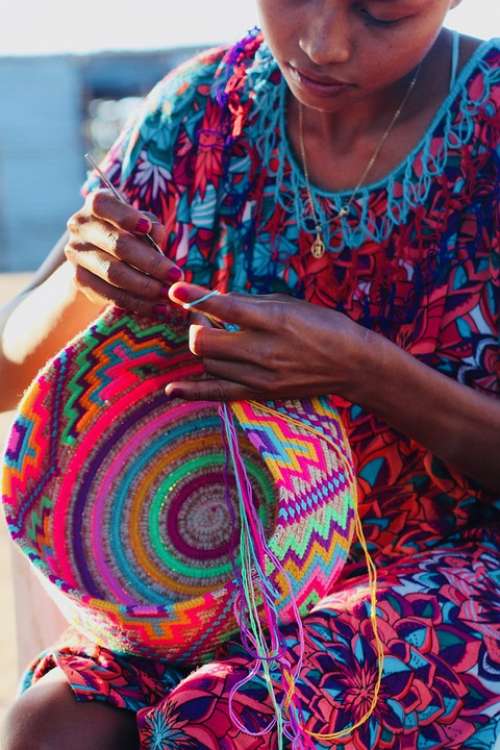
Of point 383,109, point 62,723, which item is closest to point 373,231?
point 383,109

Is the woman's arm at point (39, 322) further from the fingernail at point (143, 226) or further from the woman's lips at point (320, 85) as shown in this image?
the woman's lips at point (320, 85)

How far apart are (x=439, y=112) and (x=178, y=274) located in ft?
1.53

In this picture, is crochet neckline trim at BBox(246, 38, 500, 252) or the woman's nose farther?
crochet neckline trim at BBox(246, 38, 500, 252)

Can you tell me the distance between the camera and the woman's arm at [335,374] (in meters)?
1.28

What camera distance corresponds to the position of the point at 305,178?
1.57 metres

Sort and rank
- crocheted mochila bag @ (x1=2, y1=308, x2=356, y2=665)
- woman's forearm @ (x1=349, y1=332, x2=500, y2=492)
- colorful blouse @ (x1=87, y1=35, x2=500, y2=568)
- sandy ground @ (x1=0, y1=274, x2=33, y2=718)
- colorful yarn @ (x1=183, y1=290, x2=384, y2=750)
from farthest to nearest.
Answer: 1. sandy ground @ (x1=0, y1=274, x2=33, y2=718)
2. colorful blouse @ (x1=87, y1=35, x2=500, y2=568)
3. woman's forearm @ (x1=349, y1=332, x2=500, y2=492)
4. crocheted mochila bag @ (x1=2, y1=308, x2=356, y2=665)
5. colorful yarn @ (x1=183, y1=290, x2=384, y2=750)

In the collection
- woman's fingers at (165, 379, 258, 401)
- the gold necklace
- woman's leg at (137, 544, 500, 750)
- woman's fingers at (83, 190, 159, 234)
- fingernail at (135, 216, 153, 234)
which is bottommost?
woman's leg at (137, 544, 500, 750)

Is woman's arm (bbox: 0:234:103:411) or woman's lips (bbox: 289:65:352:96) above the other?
woman's lips (bbox: 289:65:352:96)

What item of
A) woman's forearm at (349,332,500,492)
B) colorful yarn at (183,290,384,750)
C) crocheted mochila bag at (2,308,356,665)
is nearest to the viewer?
colorful yarn at (183,290,384,750)

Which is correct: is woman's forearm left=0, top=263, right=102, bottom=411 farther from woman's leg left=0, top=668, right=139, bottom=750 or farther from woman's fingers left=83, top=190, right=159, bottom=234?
woman's leg left=0, top=668, right=139, bottom=750

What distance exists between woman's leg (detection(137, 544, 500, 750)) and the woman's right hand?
414 millimetres

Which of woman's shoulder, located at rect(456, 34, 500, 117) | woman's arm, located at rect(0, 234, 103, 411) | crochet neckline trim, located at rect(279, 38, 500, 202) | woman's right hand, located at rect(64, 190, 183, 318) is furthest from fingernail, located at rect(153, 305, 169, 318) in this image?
woman's shoulder, located at rect(456, 34, 500, 117)

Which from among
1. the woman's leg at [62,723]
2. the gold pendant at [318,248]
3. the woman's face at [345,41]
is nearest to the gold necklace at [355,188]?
the gold pendant at [318,248]

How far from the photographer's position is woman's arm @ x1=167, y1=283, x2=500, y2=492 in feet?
4.19
